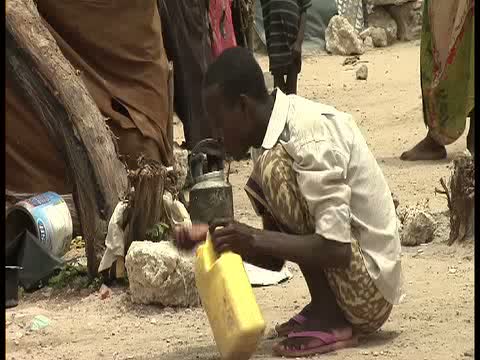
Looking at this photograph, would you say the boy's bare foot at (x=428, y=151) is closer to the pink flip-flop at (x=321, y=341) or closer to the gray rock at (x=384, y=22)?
the pink flip-flop at (x=321, y=341)

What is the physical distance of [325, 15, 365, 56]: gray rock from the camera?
13039 mm

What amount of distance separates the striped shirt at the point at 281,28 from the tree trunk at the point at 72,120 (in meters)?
3.31

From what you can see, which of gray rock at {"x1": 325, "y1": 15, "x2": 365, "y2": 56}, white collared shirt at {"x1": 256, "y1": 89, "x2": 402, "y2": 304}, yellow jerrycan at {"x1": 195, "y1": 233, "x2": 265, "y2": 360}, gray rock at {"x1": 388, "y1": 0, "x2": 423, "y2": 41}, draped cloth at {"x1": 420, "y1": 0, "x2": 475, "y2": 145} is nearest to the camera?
yellow jerrycan at {"x1": 195, "y1": 233, "x2": 265, "y2": 360}

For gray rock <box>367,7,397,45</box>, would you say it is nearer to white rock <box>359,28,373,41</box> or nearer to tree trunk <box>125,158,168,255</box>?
white rock <box>359,28,373,41</box>

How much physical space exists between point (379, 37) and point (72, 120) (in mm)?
9237

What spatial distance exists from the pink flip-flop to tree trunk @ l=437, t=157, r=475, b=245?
5.09 ft

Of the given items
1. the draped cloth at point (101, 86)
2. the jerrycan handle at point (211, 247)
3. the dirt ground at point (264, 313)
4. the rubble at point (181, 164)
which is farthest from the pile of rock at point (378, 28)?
the jerrycan handle at point (211, 247)

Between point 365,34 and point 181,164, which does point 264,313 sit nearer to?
point 181,164

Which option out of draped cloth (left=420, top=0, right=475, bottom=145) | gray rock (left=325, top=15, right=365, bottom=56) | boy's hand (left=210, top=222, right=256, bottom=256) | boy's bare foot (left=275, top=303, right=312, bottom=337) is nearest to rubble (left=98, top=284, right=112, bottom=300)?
boy's bare foot (left=275, top=303, right=312, bottom=337)

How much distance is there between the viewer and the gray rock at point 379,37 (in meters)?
13.4

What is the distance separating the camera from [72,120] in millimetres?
4617

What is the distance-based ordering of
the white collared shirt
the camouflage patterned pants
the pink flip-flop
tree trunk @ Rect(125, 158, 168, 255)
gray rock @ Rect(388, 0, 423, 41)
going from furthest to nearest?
gray rock @ Rect(388, 0, 423, 41), tree trunk @ Rect(125, 158, 168, 255), the pink flip-flop, the camouflage patterned pants, the white collared shirt

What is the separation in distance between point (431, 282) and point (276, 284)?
2.02 feet

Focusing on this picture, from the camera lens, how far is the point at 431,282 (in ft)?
14.1
